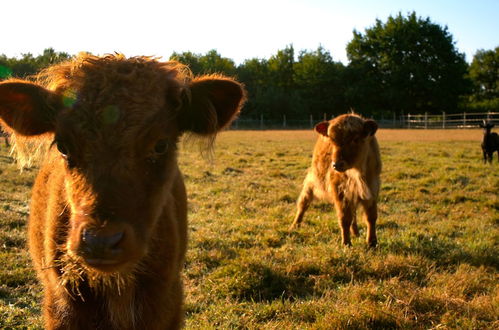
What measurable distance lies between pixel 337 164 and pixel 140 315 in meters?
4.22

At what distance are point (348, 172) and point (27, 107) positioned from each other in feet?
15.3

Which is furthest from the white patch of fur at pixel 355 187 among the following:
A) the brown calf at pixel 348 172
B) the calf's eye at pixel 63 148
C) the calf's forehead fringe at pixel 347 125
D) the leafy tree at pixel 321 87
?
the leafy tree at pixel 321 87

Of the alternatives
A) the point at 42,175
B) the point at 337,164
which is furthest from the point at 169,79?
the point at 337,164

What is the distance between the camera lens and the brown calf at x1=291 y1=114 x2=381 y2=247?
607 centimetres

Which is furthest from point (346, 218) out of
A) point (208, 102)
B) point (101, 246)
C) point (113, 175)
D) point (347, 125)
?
point (101, 246)

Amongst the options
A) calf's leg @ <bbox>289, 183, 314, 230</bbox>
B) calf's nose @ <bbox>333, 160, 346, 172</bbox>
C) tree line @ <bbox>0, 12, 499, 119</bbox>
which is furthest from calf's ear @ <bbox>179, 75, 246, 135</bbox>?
tree line @ <bbox>0, 12, 499, 119</bbox>

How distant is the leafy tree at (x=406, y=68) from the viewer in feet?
182

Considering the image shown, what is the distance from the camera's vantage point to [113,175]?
2.14 meters

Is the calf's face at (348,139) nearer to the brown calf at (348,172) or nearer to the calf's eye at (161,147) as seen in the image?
the brown calf at (348,172)

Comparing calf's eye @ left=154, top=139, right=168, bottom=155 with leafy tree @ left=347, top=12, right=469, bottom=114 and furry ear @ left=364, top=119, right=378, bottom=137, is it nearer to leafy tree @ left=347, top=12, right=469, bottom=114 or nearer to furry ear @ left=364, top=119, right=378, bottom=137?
furry ear @ left=364, top=119, right=378, bottom=137

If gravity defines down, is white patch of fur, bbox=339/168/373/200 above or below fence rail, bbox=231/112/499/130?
below

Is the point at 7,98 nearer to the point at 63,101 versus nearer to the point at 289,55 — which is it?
the point at 63,101

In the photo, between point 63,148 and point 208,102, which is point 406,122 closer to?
Result: point 208,102

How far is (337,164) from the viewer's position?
20.3 ft
